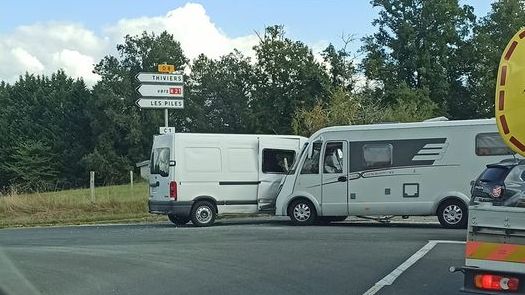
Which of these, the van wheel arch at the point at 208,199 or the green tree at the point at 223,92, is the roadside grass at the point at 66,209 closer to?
the van wheel arch at the point at 208,199

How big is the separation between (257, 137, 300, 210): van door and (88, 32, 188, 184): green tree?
55.1 m

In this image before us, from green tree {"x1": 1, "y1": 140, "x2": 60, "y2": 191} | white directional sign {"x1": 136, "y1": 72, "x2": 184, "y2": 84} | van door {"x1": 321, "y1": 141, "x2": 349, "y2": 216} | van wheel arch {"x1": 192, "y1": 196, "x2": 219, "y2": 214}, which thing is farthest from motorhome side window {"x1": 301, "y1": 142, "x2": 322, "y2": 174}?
green tree {"x1": 1, "y1": 140, "x2": 60, "y2": 191}

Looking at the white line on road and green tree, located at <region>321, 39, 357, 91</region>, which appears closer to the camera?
the white line on road

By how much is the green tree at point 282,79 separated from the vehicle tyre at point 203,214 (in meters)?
44.4

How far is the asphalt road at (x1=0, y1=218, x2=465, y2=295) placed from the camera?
30.6ft

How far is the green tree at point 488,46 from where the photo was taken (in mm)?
60156

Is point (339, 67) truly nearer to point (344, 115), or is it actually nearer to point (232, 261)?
point (344, 115)

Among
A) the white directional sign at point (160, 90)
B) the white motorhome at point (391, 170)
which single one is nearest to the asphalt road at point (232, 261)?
the white motorhome at point (391, 170)

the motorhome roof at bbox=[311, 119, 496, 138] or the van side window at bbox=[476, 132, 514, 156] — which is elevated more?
the motorhome roof at bbox=[311, 119, 496, 138]

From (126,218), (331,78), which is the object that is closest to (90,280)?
(126,218)

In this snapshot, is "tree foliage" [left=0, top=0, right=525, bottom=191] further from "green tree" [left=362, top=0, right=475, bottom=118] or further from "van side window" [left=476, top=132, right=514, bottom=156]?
"van side window" [left=476, top=132, right=514, bottom=156]

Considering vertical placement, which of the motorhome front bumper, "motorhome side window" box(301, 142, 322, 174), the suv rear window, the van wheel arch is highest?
"motorhome side window" box(301, 142, 322, 174)

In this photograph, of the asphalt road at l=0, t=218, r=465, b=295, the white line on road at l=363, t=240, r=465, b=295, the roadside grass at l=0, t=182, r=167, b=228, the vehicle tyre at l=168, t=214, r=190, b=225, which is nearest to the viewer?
the white line on road at l=363, t=240, r=465, b=295

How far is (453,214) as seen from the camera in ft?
54.2
